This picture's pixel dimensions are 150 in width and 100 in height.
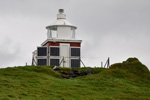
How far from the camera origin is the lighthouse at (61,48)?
45531 millimetres

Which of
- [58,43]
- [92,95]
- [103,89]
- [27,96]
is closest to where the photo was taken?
[27,96]

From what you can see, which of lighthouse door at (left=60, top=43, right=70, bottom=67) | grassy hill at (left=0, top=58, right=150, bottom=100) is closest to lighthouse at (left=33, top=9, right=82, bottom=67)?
lighthouse door at (left=60, top=43, right=70, bottom=67)

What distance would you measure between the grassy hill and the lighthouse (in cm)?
660

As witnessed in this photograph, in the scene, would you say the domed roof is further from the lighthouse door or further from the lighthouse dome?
the lighthouse door

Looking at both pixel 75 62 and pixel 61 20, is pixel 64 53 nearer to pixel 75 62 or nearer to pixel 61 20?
pixel 75 62

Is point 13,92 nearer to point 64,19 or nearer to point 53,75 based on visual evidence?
point 53,75

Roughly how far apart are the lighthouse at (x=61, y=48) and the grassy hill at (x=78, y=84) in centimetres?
660

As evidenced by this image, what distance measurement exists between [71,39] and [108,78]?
38.4ft

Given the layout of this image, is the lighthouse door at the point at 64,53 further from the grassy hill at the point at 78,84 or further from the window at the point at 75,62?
the grassy hill at the point at 78,84

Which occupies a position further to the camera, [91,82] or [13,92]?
[91,82]

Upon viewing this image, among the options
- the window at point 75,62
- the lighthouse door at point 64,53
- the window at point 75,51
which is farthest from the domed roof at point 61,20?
the window at point 75,62

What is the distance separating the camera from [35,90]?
2911 cm

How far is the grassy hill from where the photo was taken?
28.5m

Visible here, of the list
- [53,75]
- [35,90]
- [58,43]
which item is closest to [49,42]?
[58,43]
